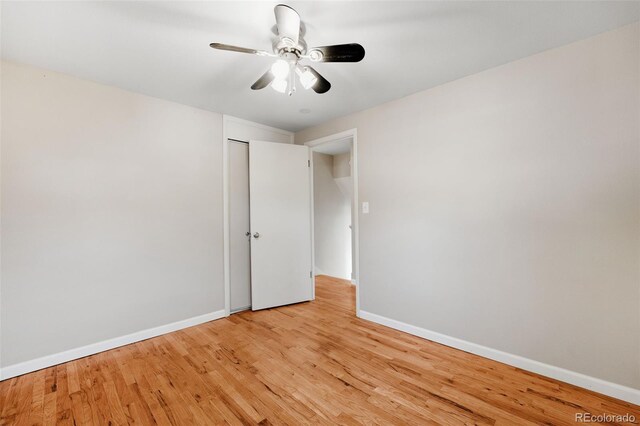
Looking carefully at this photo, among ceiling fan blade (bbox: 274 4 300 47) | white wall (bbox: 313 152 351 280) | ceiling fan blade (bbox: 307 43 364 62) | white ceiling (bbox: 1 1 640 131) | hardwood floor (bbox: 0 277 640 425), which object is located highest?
white ceiling (bbox: 1 1 640 131)

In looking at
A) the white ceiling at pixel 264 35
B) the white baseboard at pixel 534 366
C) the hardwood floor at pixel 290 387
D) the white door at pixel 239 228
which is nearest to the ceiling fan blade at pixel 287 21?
the white ceiling at pixel 264 35

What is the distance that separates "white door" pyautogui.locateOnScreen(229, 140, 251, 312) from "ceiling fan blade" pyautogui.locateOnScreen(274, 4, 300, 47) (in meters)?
1.87

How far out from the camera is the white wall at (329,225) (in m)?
4.90

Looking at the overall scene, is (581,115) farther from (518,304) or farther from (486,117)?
(518,304)

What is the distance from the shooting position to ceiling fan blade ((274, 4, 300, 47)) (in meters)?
1.26

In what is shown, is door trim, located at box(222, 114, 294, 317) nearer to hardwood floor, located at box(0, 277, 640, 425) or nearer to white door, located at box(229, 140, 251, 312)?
white door, located at box(229, 140, 251, 312)

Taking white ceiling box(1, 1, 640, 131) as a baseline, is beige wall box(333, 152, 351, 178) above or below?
below

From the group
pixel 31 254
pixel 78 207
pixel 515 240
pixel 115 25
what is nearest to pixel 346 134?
pixel 515 240

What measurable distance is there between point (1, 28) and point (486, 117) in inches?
133

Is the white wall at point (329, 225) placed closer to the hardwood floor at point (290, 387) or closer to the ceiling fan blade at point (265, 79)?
the hardwood floor at point (290, 387)

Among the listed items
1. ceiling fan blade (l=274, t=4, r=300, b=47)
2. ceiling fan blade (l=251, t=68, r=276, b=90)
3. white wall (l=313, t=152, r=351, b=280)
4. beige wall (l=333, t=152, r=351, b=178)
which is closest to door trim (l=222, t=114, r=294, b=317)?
ceiling fan blade (l=251, t=68, r=276, b=90)

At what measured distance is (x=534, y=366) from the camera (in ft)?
6.11

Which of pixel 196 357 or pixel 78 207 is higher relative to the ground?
pixel 78 207

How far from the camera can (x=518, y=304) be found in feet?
6.39
